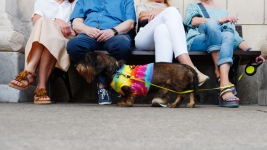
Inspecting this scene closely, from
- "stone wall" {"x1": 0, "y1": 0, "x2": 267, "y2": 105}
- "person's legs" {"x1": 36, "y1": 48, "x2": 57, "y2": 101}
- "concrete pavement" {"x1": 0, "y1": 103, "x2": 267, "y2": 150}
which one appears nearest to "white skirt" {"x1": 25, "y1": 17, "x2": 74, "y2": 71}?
"person's legs" {"x1": 36, "y1": 48, "x2": 57, "y2": 101}

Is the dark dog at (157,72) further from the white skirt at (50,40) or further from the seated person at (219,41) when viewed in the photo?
the white skirt at (50,40)

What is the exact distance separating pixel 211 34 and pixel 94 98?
1966 millimetres

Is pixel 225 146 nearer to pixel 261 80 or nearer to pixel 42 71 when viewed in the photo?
pixel 42 71

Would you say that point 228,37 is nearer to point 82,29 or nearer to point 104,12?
point 104,12

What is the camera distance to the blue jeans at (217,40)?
441cm

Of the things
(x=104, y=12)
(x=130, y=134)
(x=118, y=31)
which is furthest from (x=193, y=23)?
(x=130, y=134)

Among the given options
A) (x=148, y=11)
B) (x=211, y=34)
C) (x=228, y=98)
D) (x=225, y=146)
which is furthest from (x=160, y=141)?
(x=148, y=11)

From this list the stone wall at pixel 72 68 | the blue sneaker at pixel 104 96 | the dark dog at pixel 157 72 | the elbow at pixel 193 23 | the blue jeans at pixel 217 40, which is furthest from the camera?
the stone wall at pixel 72 68

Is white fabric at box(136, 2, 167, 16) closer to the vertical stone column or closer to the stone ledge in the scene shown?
the vertical stone column

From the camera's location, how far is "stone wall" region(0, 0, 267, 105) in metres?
5.18

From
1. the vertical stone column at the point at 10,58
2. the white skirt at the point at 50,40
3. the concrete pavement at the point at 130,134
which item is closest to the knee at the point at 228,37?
the white skirt at the point at 50,40

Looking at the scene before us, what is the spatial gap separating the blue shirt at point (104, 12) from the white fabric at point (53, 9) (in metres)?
0.21

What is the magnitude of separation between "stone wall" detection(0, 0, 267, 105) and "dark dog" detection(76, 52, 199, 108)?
1.36m

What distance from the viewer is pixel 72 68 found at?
5.59 meters
